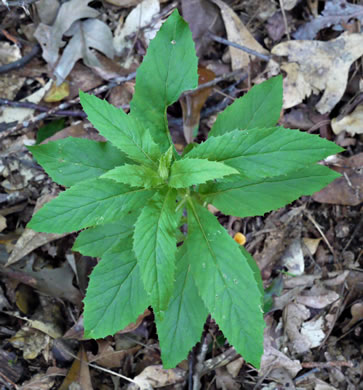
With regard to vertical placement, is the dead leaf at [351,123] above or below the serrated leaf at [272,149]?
below

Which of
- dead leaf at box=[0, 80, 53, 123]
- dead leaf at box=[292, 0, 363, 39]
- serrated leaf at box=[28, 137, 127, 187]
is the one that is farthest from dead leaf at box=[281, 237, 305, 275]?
dead leaf at box=[0, 80, 53, 123]

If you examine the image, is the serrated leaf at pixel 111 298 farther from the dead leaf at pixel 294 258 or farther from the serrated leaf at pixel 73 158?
the dead leaf at pixel 294 258

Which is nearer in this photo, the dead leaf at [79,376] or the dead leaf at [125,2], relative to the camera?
the dead leaf at [79,376]

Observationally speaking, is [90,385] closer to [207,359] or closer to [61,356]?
[61,356]

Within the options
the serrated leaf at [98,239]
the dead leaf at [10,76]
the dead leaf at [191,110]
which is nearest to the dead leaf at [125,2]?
the dead leaf at [10,76]

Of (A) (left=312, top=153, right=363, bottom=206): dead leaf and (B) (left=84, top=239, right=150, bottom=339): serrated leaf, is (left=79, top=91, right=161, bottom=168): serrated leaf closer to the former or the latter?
(B) (left=84, top=239, right=150, bottom=339): serrated leaf

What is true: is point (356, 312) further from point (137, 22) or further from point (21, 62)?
point (21, 62)

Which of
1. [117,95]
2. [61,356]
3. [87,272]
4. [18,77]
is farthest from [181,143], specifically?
[61,356]
